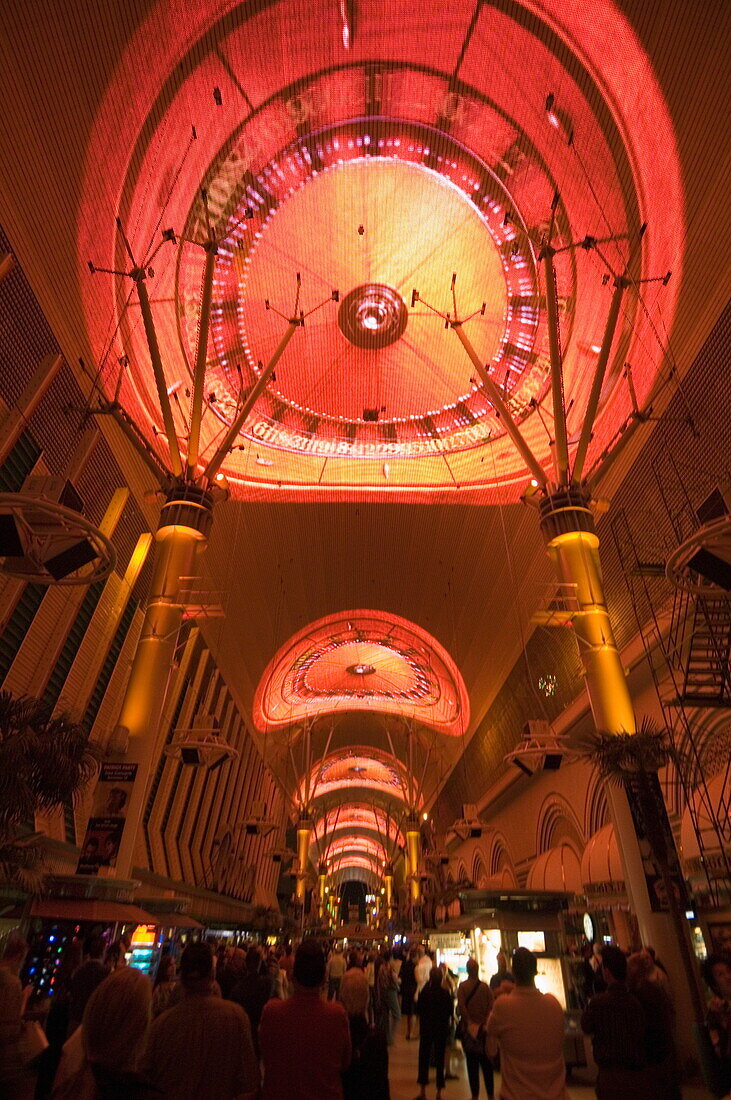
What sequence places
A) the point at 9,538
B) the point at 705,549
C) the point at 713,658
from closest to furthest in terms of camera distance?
the point at 9,538, the point at 705,549, the point at 713,658

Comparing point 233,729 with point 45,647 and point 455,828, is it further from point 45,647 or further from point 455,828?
point 45,647

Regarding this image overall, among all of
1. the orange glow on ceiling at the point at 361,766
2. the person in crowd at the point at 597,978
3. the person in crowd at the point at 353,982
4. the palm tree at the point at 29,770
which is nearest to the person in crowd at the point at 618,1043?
the person in crowd at the point at 353,982

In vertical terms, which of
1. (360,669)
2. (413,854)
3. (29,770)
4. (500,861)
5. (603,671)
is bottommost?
(29,770)

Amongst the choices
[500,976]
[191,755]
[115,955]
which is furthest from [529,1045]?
[191,755]

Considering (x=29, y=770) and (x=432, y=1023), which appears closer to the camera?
(x=29, y=770)

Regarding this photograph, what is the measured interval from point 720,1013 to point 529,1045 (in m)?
1.46

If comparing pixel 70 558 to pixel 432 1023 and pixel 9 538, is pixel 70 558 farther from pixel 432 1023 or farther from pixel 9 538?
pixel 432 1023

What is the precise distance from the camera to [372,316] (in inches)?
686

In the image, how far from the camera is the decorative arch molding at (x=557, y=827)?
18.8 meters

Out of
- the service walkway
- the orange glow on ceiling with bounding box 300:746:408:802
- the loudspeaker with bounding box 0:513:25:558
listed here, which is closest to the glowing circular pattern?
the loudspeaker with bounding box 0:513:25:558

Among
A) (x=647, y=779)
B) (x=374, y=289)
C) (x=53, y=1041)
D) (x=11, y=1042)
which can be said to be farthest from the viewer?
(x=374, y=289)

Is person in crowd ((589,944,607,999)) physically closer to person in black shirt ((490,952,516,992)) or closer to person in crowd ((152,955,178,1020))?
person in black shirt ((490,952,516,992))

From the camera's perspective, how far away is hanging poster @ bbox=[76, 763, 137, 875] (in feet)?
30.8

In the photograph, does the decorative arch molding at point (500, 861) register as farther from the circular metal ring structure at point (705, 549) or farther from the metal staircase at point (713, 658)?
the circular metal ring structure at point (705, 549)
